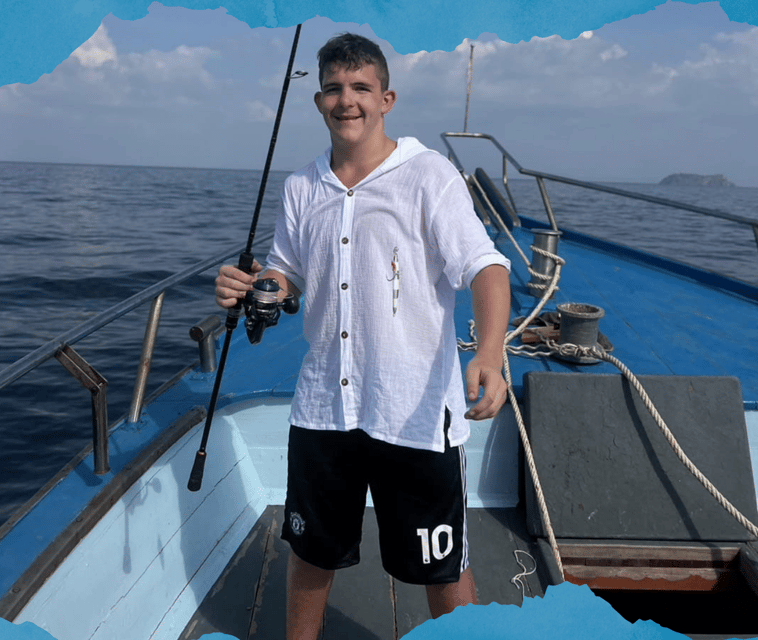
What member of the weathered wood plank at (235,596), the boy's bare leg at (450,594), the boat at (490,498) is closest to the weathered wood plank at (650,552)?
the boat at (490,498)

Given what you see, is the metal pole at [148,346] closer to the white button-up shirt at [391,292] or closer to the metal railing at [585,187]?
the white button-up shirt at [391,292]

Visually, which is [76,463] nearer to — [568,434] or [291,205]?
[291,205]

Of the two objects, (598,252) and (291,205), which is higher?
(291,205)

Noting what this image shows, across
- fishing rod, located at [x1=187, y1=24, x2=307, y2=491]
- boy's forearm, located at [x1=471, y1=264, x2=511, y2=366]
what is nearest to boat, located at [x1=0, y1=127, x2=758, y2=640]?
fishing rod, located at [x1=187, y1=24, x2=307, y2=491]

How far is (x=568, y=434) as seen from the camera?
2.79 m

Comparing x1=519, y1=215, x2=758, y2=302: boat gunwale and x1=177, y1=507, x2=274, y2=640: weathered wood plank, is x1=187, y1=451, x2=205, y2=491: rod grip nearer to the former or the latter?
x1=177, y1=507, x2=274, y2=640: weathered wood plank

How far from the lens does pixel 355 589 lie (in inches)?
102

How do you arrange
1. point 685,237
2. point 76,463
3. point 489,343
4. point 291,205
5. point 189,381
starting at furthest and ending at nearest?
point 685,237 < point 189,381 < point 76,463 < point 291,205 < point 489,343

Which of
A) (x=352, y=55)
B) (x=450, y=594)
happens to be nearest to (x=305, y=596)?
(x=450, y=594)

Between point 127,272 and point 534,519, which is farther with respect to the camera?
point 127,272

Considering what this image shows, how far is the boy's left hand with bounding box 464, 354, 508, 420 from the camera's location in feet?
4.13

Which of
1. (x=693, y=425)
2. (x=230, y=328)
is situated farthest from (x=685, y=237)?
(x=230, y=328)

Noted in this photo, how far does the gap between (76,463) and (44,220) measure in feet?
61.2

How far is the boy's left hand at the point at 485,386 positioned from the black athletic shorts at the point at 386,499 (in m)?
0.46
